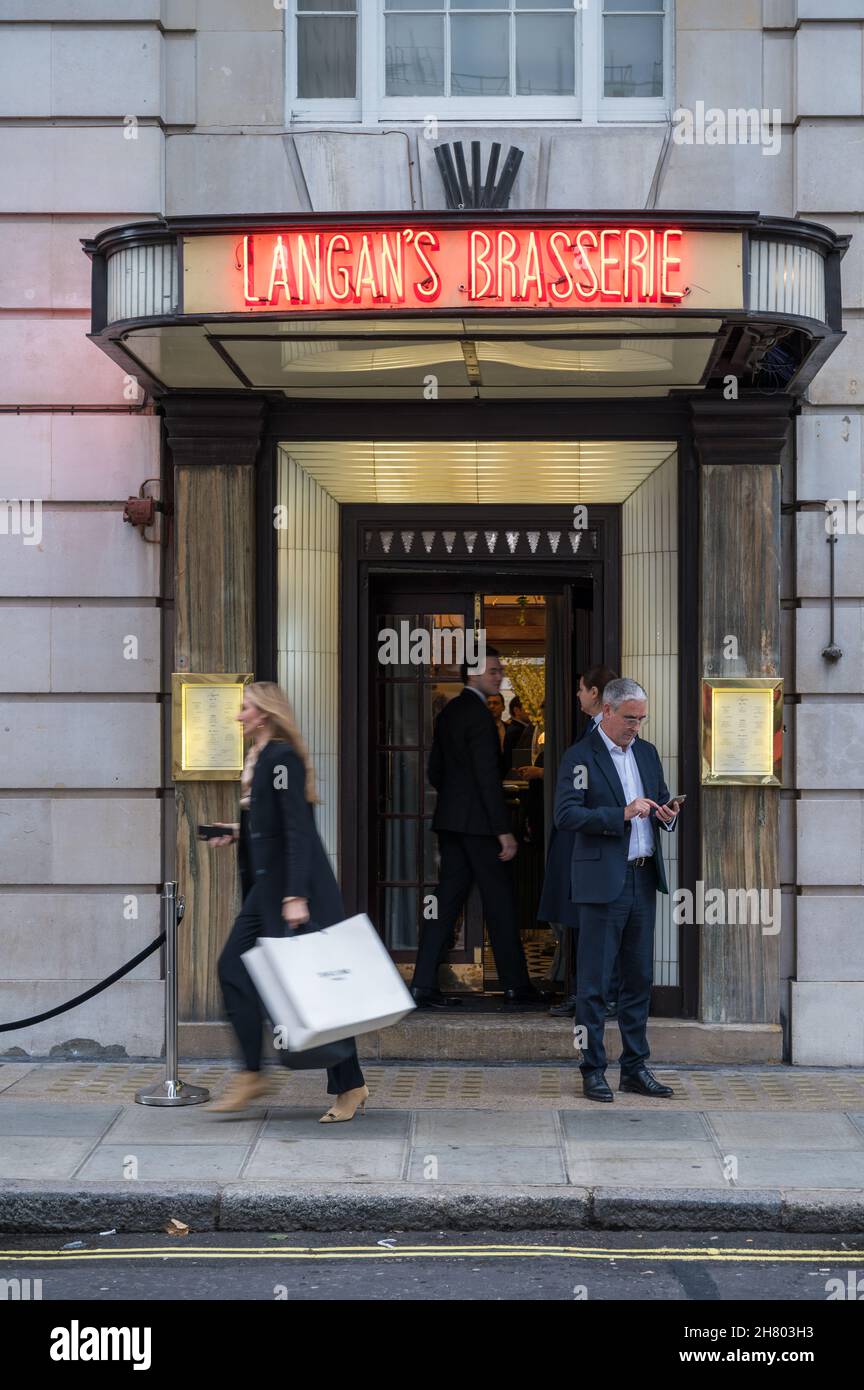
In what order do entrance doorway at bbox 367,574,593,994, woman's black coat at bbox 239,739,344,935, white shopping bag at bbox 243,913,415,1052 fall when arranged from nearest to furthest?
white shopping bag at bbox 243,913,415,1052 → woman's black coat at bbox 239,739,344,935 → entrance doorway at bbox 367,574,593,994

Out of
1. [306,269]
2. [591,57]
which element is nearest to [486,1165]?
[306,269]

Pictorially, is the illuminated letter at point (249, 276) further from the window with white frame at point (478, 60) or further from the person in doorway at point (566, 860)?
the person in doorway at point (566, 860)

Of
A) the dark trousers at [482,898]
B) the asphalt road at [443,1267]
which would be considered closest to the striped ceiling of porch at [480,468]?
the dark trousers at [482,898]

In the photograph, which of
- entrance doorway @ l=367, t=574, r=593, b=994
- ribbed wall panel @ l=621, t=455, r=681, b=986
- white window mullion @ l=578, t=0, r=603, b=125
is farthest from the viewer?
entrance doorway @ l=367, t=574, r=593, b=994

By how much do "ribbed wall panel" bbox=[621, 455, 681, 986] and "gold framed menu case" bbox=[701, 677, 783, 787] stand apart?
29 centimetres

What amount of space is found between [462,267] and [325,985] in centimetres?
333

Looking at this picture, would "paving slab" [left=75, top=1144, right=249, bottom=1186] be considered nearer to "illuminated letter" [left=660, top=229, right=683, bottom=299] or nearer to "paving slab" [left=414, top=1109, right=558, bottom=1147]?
"paving slab" [left=414, top=1109, right=558, bottom=1147]

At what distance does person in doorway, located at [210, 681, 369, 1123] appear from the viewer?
24.4 feet

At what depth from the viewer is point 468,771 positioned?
9703mm

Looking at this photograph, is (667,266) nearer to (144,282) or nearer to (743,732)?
(144,282)

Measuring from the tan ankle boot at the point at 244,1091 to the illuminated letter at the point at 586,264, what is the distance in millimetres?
3926

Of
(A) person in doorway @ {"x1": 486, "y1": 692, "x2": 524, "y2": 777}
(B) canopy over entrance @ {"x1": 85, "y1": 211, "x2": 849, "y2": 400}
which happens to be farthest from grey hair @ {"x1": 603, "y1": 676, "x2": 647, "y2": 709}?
(A) person in doorway @ {"x1": 486, "y1": 692, "x2": 524, "y2": 777}

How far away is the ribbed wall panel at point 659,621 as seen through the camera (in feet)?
30.4
